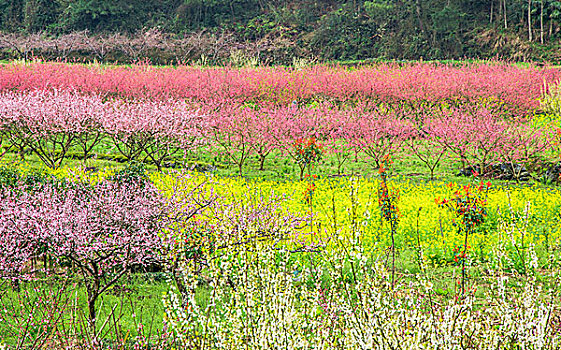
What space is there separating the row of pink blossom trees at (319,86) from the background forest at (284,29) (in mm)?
10210

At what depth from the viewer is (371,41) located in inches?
1655

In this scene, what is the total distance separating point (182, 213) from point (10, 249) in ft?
6.88

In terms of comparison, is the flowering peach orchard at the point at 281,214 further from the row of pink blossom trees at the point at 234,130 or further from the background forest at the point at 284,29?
the background forest at the point at 284,29

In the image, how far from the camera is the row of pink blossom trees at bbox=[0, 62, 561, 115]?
845 inches

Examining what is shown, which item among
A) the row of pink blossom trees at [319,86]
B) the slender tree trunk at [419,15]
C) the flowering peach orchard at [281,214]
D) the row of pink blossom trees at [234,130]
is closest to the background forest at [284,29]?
the slender tree trunk at [419,15]

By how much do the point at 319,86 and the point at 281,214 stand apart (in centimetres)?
1558

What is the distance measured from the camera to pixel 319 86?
23.5 metres

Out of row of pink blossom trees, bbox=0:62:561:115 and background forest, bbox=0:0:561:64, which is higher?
background forest, bbox=0:0:561:64

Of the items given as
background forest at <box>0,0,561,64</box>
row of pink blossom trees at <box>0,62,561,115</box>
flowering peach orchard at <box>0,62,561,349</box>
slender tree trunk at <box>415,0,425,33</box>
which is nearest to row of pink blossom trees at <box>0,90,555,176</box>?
flowering peach orchard at <box>0,62,561,349</box>

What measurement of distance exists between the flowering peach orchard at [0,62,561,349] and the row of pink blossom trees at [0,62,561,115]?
10 centimetres

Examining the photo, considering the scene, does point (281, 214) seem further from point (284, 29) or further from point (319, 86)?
point (284, 29)

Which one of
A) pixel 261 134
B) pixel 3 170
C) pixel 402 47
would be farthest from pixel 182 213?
pixel 402 47

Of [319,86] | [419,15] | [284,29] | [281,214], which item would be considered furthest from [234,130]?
[284,29]

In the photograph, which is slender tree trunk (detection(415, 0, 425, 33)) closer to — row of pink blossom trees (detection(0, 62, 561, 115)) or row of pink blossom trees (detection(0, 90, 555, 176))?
row of pink blossom trees (detection(0, 62, 561, 115))
